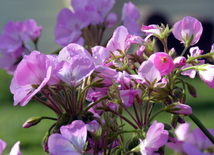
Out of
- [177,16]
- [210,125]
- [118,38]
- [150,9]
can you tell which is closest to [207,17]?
[177,16]

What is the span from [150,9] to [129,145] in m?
5.00

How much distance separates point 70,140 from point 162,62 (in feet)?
0.34

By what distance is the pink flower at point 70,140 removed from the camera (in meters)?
0.29

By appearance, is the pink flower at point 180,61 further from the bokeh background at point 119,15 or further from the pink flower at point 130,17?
the bokeh background at point 119,15

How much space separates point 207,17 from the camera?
502cm

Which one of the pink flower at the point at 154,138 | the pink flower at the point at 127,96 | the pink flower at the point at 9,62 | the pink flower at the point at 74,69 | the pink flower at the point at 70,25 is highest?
the pink flower at the point at 74,69

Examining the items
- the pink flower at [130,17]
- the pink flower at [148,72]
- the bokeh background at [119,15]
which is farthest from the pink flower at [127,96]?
the bokeh background at [119,15]

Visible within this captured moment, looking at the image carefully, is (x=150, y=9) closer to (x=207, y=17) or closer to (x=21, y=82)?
(x=207, y=17)

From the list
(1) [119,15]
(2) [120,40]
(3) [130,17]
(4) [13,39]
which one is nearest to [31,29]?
(4) [13,39]

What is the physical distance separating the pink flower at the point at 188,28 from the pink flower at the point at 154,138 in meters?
0.12

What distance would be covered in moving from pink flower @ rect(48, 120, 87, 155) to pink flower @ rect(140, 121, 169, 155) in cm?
5

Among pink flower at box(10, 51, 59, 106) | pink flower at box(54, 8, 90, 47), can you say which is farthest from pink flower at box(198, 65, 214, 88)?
pink flower at box(54, 8, 90, 47)

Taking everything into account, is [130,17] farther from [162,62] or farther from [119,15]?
[119,15]

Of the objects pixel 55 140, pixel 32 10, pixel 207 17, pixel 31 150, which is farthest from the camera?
pixel 32 10
